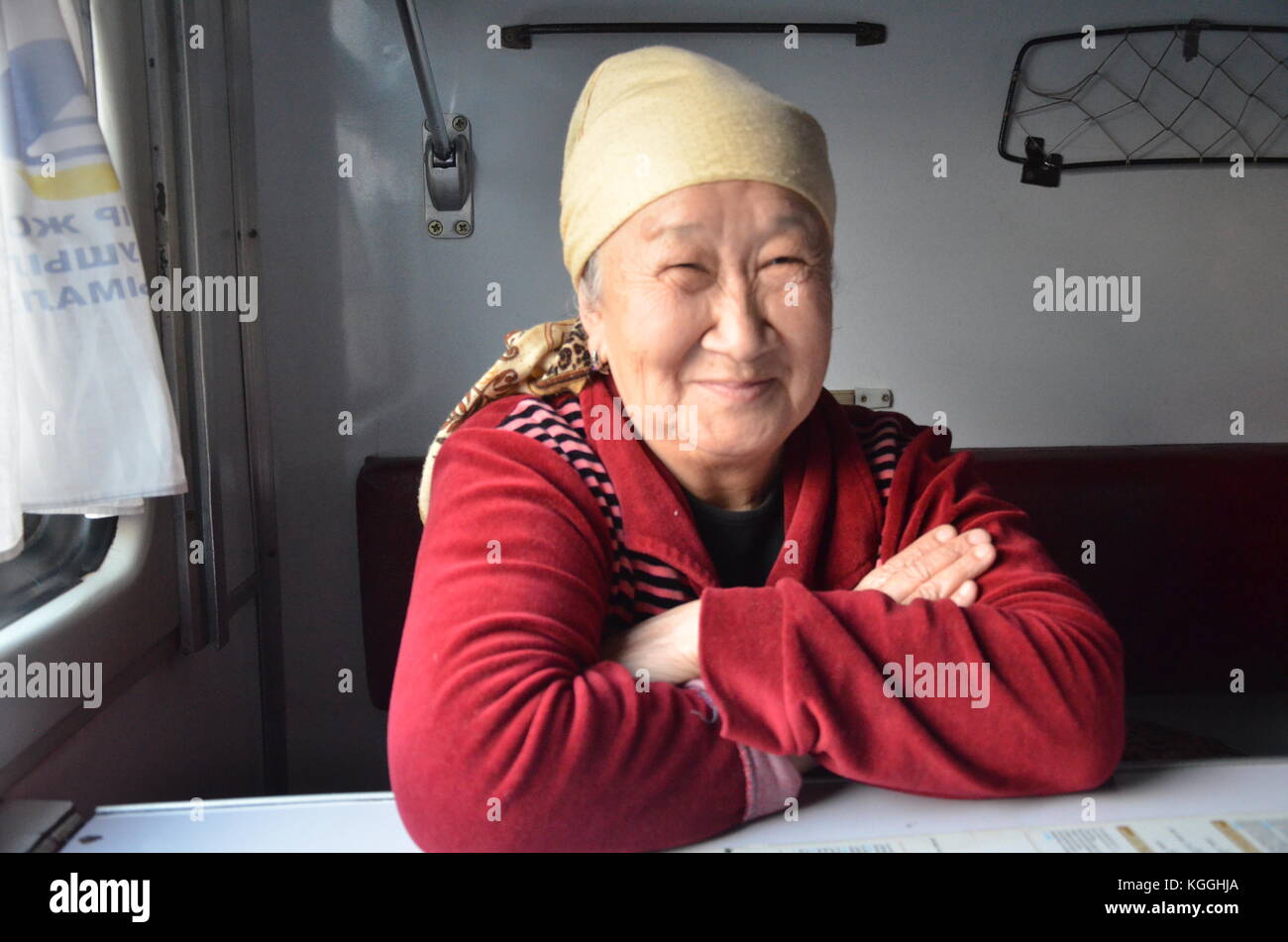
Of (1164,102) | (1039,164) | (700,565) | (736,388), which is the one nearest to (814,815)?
(700,565)

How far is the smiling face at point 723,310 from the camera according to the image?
43.2 inches

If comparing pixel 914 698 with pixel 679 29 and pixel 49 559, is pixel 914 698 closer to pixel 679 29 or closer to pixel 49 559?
pixel 49 559

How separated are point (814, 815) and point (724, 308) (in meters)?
0.53

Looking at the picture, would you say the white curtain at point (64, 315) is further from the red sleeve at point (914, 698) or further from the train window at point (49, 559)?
the red sleeve at point (914, 698)

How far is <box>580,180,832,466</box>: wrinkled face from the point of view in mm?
1097

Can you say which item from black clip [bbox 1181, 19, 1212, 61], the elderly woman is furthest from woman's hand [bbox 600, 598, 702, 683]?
black clip [bbox 1181, 19, 1212, 61]

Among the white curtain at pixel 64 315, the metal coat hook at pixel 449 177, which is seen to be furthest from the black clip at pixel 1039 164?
the white curtain at pixel 64 315

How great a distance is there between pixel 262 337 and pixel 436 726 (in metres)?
1.46

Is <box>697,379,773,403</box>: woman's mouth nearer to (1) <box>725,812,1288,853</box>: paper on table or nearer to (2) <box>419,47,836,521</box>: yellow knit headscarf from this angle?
(2) <box>419,47,836,521</box>: yellow knit headscarf

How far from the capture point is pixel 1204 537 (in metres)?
2.10

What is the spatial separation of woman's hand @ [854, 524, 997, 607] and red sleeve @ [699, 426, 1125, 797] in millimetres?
106

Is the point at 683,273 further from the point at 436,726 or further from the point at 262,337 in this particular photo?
the point at 262,337

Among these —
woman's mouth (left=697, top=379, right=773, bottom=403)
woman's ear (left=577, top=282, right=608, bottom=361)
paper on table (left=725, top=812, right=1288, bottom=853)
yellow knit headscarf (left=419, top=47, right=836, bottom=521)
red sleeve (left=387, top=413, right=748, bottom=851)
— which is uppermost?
yellow knit headscarf (left=419, top=47, right=836, bottom=521)
